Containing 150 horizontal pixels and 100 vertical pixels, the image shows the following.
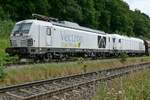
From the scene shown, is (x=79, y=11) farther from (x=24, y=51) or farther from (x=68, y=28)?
(x=24, y=51)

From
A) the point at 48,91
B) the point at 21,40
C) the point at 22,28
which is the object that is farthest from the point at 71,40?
the point at 48,91

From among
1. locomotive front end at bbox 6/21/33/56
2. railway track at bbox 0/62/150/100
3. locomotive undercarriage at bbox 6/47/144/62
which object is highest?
locomotive front end at bbox 6/21/33/56

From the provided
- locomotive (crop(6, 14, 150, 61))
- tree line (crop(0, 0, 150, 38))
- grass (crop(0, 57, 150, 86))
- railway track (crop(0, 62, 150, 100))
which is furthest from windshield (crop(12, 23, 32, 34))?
tree line (crop(0, 0, 150, 38))

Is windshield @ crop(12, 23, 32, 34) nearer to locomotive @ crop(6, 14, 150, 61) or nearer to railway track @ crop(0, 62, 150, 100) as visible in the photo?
locomotive @ crop(6, 14, 150, 61)

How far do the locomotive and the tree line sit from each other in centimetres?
1923

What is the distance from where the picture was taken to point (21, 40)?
27.2m

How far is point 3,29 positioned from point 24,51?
704 inches

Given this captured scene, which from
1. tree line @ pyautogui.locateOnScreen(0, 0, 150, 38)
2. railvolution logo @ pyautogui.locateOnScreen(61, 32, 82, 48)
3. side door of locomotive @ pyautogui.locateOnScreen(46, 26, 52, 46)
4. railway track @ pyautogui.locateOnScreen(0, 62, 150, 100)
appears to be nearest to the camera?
railway track @ pyautogui.locateOnScreen(0, 62, 150, 100)

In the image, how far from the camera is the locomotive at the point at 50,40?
26969mm

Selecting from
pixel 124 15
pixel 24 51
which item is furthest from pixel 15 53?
pixel 124 15

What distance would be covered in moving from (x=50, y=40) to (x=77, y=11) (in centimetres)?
4057

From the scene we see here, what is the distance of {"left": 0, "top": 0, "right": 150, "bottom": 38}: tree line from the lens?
195ft

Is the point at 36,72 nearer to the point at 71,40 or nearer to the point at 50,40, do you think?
the point at 50,40

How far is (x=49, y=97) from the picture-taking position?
44.0 ft
